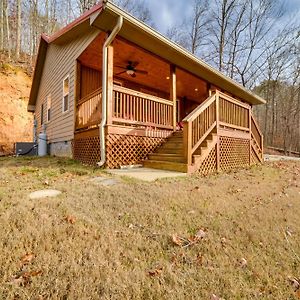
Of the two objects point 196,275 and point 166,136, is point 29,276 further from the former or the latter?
point 166,136

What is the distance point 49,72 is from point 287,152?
22.2 metres

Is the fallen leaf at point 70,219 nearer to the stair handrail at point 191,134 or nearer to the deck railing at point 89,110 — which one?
the stair handrail at point 191,134

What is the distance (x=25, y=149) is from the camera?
48.4 ft

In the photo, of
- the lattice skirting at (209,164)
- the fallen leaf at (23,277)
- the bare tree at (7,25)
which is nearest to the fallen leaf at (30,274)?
the fallen leaf at (23,277)

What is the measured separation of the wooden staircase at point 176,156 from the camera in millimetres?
6229

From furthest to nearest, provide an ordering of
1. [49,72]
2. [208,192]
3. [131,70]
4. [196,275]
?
1. [49,72]
2. [131,70]
3. [208,192]
4. [196,275]

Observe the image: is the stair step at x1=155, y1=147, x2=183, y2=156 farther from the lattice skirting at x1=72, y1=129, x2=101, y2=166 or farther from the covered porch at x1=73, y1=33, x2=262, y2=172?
the lattice skirting at x1=72, y1=129, x2=101, y2=166

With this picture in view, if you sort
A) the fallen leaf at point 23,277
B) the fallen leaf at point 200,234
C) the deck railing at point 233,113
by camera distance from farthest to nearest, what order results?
1. the deck railing at point 233,113
2. the fallen leaf at point 200,234
3. the fallen leaf at point 23,277

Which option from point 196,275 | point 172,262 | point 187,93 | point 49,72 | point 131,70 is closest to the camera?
point 196,275

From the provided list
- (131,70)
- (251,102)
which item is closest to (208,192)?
(131,70)

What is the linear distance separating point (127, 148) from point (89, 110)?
1.90 meters

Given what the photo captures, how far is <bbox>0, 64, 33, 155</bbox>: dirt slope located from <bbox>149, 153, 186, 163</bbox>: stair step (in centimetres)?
1456

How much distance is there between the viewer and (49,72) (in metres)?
12.5

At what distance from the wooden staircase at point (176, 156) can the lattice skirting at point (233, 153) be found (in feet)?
2.75
